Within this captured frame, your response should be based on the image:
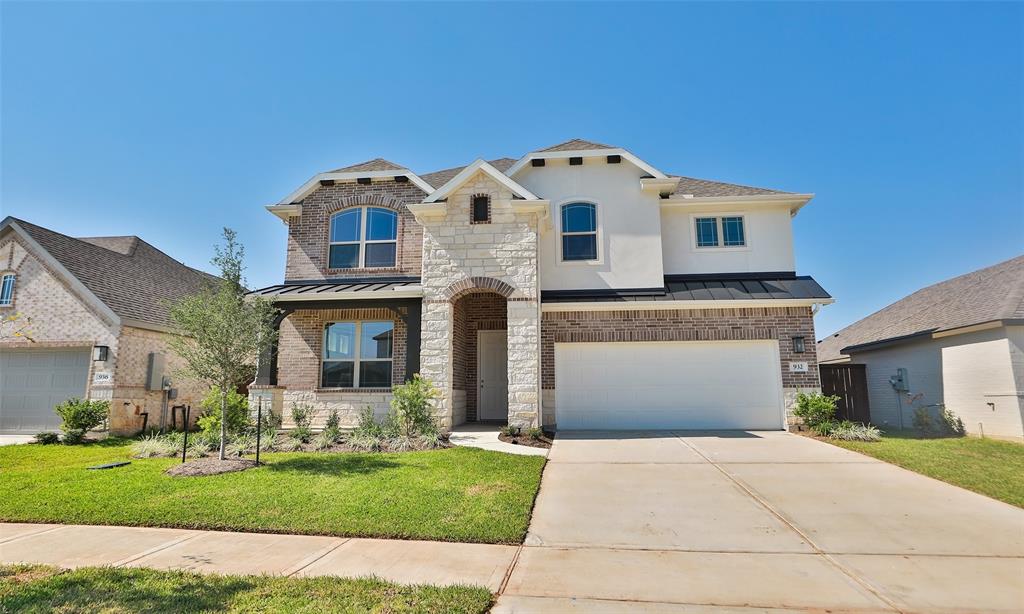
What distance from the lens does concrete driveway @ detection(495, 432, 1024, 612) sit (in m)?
3.57

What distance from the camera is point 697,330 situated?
12359 millimetres

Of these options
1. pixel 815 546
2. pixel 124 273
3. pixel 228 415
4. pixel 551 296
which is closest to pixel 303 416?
pixel 228 415

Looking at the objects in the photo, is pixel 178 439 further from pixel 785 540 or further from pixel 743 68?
pixel 743 68

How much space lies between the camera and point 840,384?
14469 mm

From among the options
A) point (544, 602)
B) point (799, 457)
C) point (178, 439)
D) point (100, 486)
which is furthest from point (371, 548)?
point (178, 439)

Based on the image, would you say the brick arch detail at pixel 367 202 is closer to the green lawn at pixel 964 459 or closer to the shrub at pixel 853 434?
the shrub at pixel 853 434

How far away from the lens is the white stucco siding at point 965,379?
1097 centimetres

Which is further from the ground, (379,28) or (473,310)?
(379,28)

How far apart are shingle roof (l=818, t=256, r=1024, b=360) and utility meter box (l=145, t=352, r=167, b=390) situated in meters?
20.5

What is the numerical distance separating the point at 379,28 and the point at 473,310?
7215mm

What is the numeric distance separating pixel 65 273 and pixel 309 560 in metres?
14.0

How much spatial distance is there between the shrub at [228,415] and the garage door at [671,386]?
7.03 meters

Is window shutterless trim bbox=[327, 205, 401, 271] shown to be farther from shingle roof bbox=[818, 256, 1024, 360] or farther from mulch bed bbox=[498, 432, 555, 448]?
shingle roof bbox=[818, 256, 1024, 360]

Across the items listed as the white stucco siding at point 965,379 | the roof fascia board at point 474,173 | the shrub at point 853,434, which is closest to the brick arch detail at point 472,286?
the roof fascia board at point 474,173
